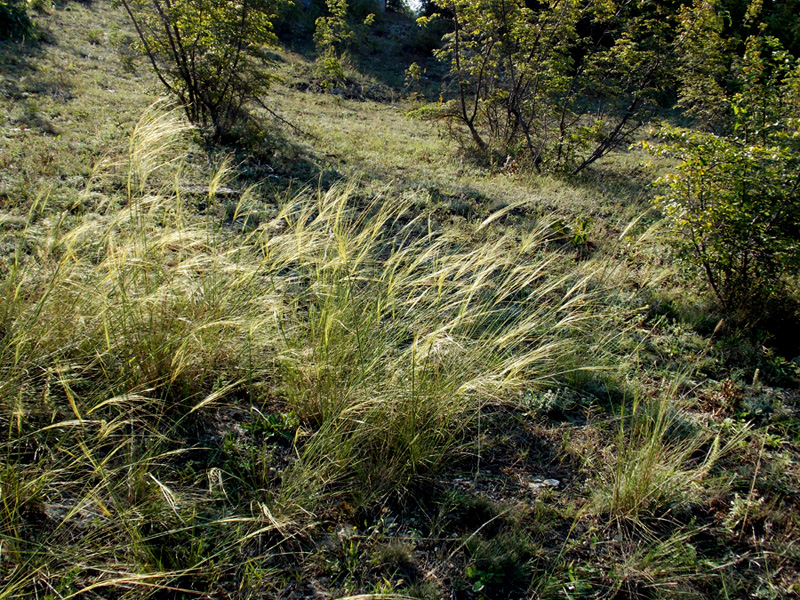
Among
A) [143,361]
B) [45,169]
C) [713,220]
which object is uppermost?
[713,220]

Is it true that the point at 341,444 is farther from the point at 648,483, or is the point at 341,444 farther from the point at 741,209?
the point at 741,209

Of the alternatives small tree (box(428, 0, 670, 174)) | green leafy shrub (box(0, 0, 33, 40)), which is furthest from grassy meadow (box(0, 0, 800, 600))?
green leafy shrub (box(0, 0, 33, 40))

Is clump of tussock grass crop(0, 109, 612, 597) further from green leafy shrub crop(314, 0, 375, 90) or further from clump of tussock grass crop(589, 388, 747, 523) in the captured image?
green leafy shrub crop(314, 0, 375, 90)

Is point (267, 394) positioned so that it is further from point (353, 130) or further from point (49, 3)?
point (49, 3)

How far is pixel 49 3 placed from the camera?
1343 centimetres

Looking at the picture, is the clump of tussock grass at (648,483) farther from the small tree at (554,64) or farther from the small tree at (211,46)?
the small tree at (554,64)

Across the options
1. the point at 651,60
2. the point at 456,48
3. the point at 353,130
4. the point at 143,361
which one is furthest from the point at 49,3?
the point at 143,361

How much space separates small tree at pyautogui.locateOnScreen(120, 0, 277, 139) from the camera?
6.61 m

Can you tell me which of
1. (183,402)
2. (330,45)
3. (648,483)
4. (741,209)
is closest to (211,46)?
(183,402)

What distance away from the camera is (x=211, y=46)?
265 inches

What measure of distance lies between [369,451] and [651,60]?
9.00 metres

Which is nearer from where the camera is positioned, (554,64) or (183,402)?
(183,402)

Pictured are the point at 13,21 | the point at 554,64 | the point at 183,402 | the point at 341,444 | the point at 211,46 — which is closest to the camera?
the point at 341,444

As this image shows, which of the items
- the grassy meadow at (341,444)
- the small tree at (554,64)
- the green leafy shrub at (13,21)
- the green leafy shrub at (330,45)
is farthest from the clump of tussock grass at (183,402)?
the green leafy shrub at (330,45)
